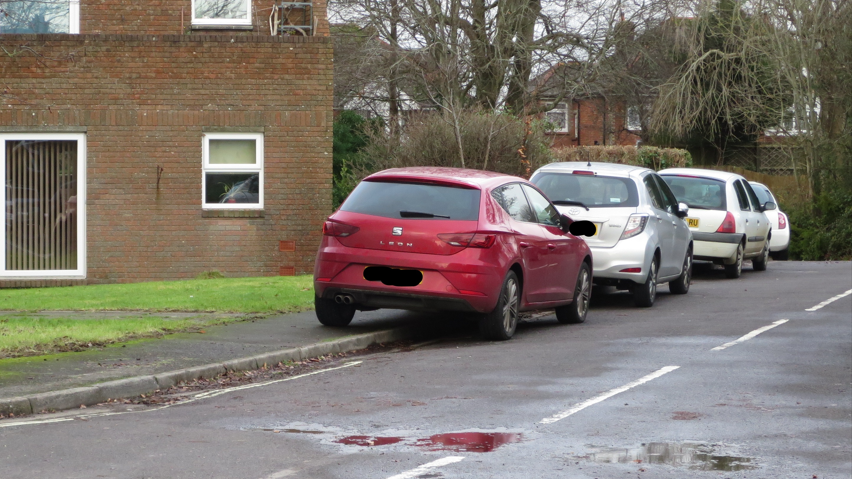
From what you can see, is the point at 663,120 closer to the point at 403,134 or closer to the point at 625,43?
the point at 625,43

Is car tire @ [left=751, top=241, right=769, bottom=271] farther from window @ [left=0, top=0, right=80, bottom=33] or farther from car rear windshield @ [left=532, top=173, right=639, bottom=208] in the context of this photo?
window @ [left=0, top=0, right=80, bottom=33]

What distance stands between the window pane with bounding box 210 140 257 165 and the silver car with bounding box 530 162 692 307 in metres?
6.47

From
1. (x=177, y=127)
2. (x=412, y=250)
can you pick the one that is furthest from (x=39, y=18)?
(x=412, y=250)

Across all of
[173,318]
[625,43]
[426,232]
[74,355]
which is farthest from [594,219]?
[625,43]

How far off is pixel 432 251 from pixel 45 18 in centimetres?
1187

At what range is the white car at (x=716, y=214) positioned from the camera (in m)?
19.2

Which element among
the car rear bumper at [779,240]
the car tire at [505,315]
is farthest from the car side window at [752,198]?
the car tire at [505,315]

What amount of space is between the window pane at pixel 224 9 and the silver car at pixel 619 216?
784 centimetres

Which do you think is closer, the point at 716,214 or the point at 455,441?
the point at 455,441

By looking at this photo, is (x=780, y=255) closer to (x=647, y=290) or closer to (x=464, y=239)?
(x=647, y=290)

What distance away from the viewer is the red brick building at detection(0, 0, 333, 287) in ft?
62.9

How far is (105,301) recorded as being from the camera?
562 inches

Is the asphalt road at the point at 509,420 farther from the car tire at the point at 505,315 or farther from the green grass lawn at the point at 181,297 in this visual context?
the green grass lawn at the point at 181,297

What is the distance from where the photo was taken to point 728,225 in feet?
63.1
